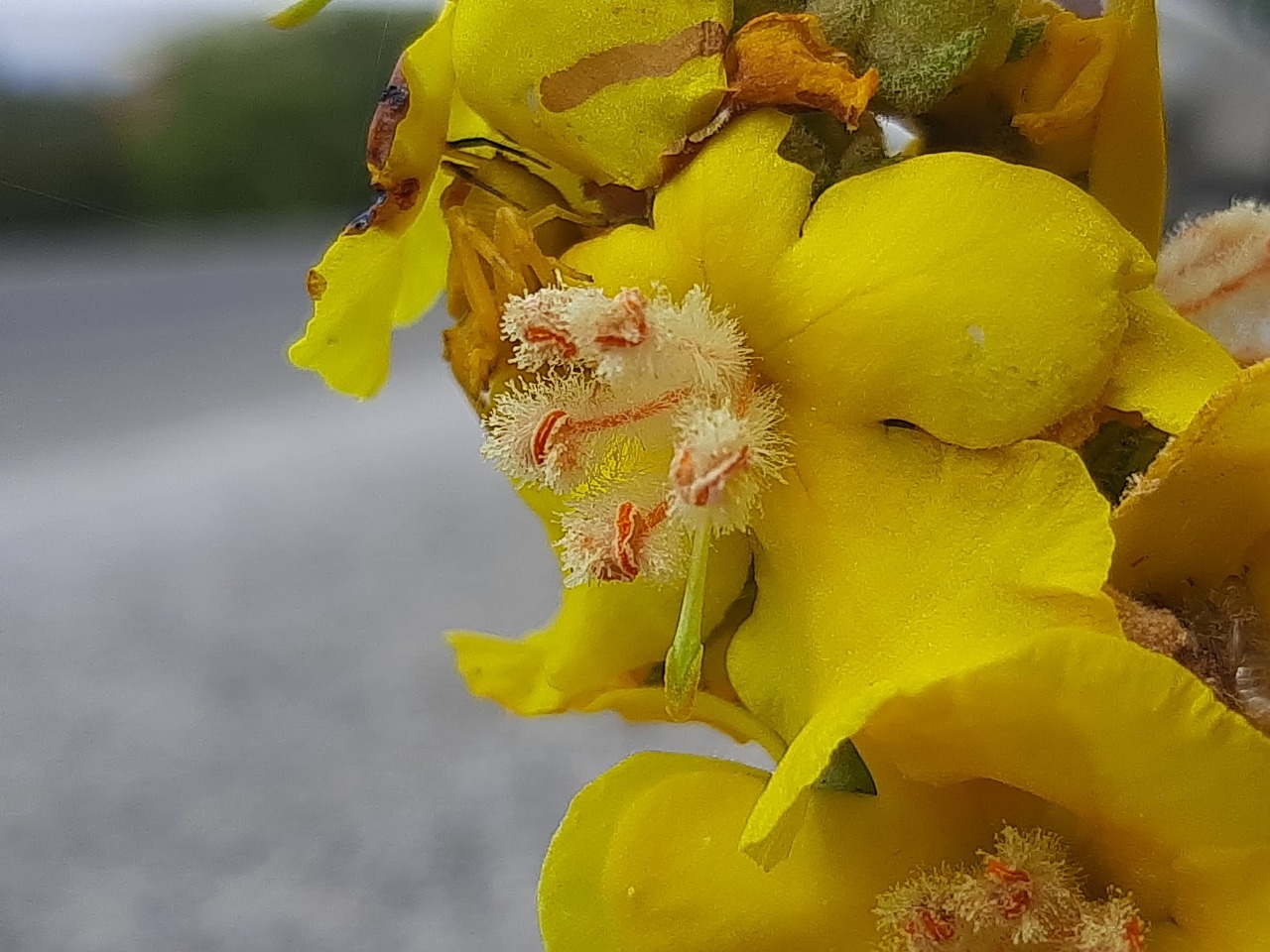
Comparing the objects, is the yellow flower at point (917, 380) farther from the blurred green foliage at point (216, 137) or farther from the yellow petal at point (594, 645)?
the blurred green foliage at point (216, 137)

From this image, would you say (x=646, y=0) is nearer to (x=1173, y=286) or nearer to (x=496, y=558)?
(x=1173, y=286)

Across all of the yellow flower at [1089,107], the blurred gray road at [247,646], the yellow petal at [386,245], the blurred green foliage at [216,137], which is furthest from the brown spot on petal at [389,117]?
the blurred green foliage at [216,137]

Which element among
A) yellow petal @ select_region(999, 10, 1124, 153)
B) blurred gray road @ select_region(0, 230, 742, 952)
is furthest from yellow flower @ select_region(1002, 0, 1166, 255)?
blurred gray road @ select_region(0, 230, 742, 952)

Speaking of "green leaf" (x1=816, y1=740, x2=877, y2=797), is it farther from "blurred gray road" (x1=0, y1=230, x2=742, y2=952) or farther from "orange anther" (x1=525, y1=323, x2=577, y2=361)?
"blurred gray road" (x1=0, y1=230, x2=742, y2=952)

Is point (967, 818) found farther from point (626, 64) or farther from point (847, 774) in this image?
point (626, 64)

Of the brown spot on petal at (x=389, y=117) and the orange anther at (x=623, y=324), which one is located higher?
the brown spot on petal at (x=389, y=117)

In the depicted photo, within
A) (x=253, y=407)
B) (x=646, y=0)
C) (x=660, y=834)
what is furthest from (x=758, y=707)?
(x=253, y=407)

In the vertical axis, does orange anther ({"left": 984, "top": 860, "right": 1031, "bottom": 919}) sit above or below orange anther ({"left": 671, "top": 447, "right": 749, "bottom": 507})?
below

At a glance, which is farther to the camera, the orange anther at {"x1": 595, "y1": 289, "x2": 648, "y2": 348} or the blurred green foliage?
the blurred green foliage

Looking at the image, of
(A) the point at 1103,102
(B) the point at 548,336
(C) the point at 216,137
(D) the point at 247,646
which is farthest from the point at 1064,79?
(C) the point at 216,137
